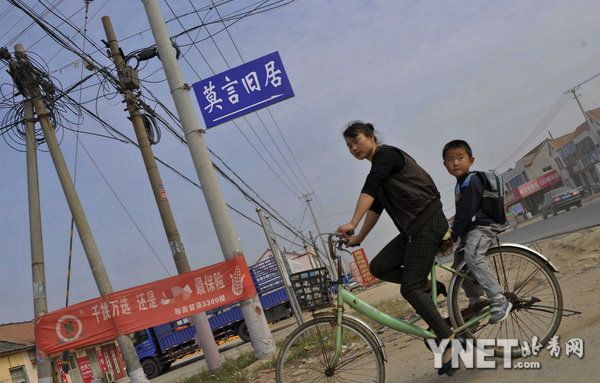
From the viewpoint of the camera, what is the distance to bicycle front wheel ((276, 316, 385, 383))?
3.76m

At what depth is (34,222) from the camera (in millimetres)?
13914

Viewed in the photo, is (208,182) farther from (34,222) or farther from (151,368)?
(151,368)

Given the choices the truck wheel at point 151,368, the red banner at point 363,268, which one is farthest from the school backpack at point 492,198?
the red banner at point 363,268

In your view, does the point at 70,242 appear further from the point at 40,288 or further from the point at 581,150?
the point at 581,150

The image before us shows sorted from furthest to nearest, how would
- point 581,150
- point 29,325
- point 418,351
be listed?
1. point 581,150
2. point 29,325
3. point 418,351

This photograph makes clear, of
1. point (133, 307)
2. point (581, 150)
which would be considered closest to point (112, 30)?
point (133, 307)

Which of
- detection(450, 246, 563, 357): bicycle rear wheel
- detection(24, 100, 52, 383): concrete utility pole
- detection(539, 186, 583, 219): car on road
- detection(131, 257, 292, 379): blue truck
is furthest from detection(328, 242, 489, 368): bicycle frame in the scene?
detection(539, 186, 583, 219): car on road

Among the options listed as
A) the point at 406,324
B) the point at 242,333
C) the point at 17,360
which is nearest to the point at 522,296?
the point at 406,324

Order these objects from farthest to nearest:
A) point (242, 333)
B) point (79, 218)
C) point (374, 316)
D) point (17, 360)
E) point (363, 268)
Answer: point (363, 268) < point (17, 360) < point (242, 333) < point (79, 218) < point (374, 316)

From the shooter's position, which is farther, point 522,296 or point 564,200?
point 564,200

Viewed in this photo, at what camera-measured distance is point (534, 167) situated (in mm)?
80688

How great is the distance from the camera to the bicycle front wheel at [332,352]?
12.3 ft

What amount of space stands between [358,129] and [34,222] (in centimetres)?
1195

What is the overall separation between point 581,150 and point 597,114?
6095mm
